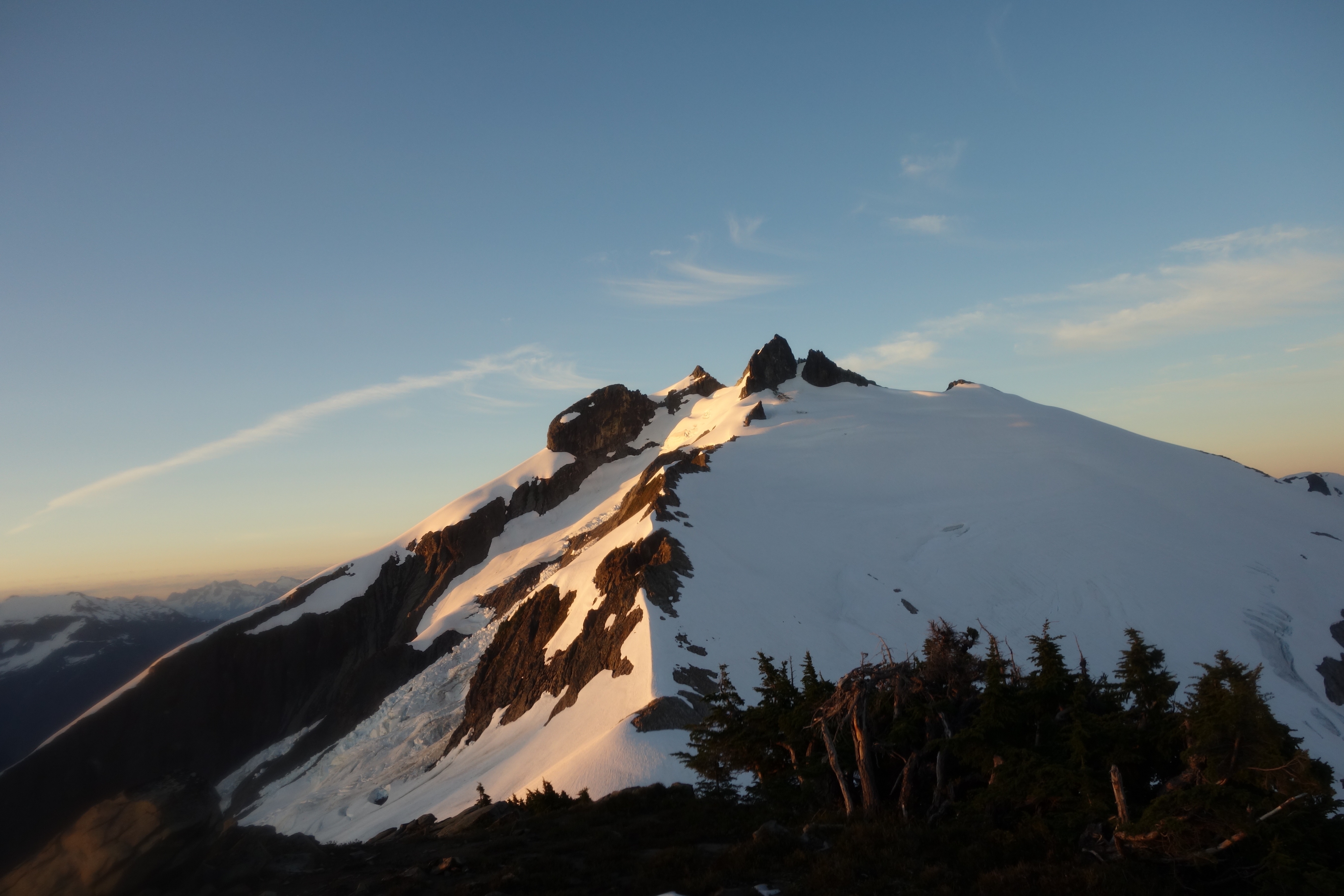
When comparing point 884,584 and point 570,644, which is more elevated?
point 884,584

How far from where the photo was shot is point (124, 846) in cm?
1440

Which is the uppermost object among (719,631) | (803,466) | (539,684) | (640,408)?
(640,408)

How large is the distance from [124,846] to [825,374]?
306 feet

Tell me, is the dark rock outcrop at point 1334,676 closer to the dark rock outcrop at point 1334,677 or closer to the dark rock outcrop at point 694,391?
the dark rock outcrop at point 1334,677

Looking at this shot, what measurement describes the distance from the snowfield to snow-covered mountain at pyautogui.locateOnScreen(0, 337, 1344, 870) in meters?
0.22

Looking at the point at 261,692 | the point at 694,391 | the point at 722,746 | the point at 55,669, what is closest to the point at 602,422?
the point at 694,391

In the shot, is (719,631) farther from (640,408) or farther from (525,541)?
(640,408)

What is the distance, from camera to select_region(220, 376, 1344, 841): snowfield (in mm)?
34344

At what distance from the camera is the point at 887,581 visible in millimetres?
44750

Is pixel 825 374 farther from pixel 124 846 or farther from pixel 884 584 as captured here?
pixel 124 846

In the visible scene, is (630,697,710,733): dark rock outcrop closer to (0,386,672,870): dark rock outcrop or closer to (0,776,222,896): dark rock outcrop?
(0,776,222,896): dark rock outcrop

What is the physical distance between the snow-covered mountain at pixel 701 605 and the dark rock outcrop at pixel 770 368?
8.35m

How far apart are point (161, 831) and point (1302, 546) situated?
63288 millimetres

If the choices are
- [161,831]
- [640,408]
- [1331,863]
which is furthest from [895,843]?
[640,408]
